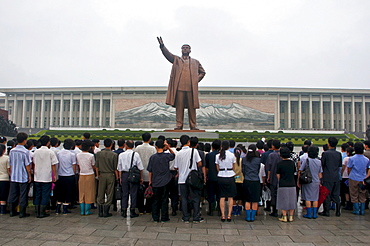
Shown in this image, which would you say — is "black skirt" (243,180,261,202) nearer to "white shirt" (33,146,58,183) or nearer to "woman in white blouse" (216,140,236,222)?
"woman in white blouse" (216,140,236,222)

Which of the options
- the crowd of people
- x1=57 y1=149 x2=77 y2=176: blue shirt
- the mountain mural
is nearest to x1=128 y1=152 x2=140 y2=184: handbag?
the crowd of people

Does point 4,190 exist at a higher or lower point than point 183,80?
lower

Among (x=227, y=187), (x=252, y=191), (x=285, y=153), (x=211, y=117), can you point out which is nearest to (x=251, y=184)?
(x=252, y=191)

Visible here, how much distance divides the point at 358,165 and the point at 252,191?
1926 mm

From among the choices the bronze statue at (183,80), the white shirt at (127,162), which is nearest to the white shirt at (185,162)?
the white shirt at (127,162)

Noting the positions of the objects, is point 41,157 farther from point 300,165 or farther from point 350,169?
point 350,169

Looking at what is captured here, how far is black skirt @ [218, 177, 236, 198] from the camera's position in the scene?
3.83m

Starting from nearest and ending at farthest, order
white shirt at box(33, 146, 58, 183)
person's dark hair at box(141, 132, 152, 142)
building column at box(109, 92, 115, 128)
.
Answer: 1. white shirt at box(33, 146, 58, 183)
2. person's dark hair at box(141, 132, 152, 142)
3. building column at box(109, 92, 115, 128)

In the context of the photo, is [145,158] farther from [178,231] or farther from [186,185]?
[178,231]

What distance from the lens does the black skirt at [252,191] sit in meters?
3.90

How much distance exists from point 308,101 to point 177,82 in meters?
37.4

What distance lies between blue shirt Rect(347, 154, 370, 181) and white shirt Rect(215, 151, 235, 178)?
213 centimetres

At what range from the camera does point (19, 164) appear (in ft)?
13.1

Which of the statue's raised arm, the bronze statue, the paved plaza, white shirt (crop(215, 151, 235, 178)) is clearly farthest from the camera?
the bronze statue
